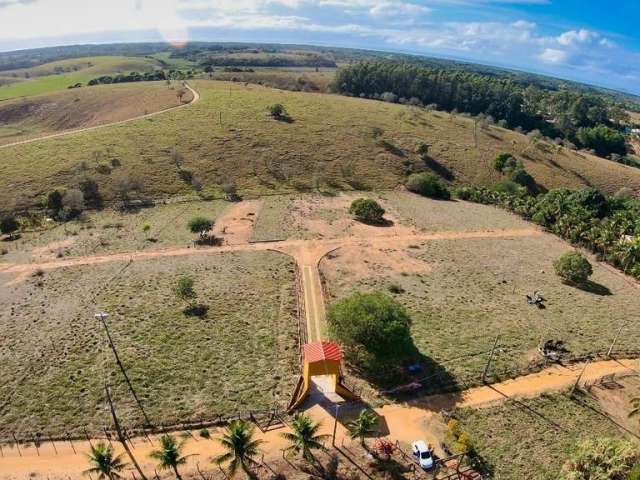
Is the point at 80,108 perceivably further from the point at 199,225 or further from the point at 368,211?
the point at 368,211

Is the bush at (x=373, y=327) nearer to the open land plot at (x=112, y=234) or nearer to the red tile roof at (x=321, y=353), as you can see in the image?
the red tile roof at (x=321, y=353)

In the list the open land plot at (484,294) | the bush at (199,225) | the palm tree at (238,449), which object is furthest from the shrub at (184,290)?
the palm tree at (238,449)

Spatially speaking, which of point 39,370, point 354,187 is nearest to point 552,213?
point 354,187

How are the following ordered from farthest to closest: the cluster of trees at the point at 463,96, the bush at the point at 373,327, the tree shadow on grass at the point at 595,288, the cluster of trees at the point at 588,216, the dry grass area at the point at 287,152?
the cluster of trees at the point at 463,96 → the dry grass area at the point at 287,152 → the cluster of trees at the point at 588,216 → the tree shadow on grass at the point at 595,288 → the bush at the point at 373,327

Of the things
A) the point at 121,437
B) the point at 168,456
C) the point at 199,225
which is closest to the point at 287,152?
the point at 199,225

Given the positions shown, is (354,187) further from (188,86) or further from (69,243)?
(188,86)

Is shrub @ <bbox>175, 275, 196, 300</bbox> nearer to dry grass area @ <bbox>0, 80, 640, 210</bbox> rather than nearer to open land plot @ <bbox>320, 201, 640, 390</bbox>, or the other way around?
open land plot @ <bbox>320, 201, 640, 390</bbox>
